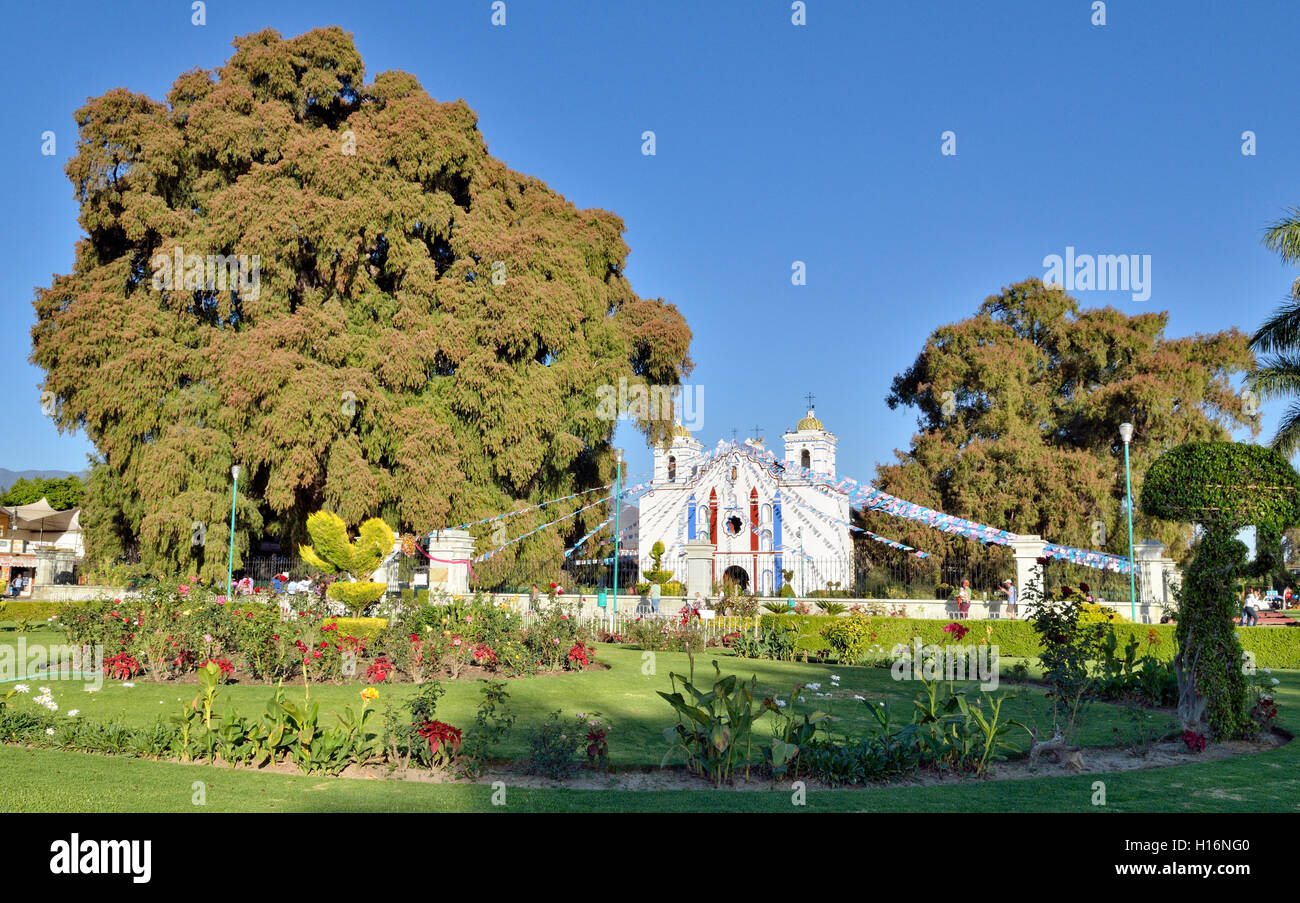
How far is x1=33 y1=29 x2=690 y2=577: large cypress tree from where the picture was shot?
22844mm

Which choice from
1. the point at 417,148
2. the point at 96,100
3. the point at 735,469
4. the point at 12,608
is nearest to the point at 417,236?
the point at 417,148

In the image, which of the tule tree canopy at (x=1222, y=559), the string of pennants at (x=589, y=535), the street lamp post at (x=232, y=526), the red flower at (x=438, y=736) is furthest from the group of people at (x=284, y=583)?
the tule tree canopy at (x=1222, y=559)

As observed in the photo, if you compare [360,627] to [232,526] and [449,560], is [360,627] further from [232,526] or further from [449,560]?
[232,526]

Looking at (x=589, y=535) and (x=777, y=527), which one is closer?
(x=589, y=535)

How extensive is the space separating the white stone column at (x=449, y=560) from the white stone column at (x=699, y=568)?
5.64m

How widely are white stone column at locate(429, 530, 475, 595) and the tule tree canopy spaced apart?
16.9m

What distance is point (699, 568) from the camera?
21203 millimetres

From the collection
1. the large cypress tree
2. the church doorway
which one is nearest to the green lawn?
the large cypress tree

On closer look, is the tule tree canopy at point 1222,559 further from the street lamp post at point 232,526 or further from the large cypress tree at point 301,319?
the street lamp post at point 232,526

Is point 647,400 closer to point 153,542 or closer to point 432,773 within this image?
point 153,542

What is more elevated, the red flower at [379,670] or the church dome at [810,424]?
the church dome at [810,424]

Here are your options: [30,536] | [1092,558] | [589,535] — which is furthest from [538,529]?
[30,536]

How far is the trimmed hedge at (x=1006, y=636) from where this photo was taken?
16.0m

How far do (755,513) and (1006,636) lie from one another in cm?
2682
